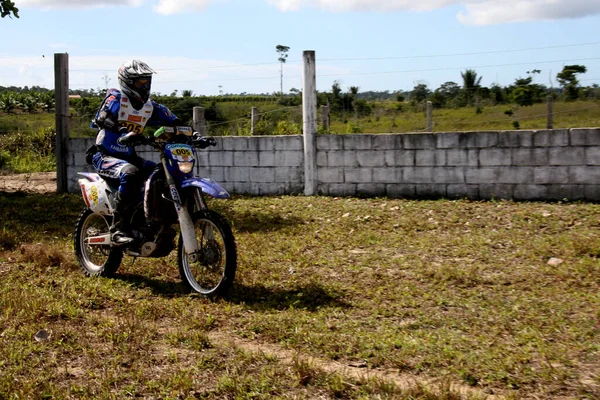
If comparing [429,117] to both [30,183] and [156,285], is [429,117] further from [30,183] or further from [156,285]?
[30,183]

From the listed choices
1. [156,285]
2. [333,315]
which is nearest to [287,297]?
[333,315]

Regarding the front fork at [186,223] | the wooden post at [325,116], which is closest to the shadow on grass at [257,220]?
the front fork at [186,223]

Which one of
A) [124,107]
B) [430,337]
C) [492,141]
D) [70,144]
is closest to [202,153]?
[70,144]

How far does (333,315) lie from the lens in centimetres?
539

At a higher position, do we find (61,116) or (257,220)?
(61,116)

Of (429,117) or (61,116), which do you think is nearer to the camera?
(429,117)

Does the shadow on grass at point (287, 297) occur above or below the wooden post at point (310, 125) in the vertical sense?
below

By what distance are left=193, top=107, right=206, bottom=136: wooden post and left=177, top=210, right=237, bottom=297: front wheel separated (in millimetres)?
6981

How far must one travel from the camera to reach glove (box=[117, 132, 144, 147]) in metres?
6.04

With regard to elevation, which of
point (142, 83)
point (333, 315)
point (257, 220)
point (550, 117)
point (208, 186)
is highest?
point (142, 83)

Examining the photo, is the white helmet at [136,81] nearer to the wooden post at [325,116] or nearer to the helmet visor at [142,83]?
the helmet visor at [142,83]

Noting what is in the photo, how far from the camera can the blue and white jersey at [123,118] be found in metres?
6.56

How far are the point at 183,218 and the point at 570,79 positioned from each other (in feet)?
23.6

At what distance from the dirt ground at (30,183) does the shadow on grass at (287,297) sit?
27.2 feet
